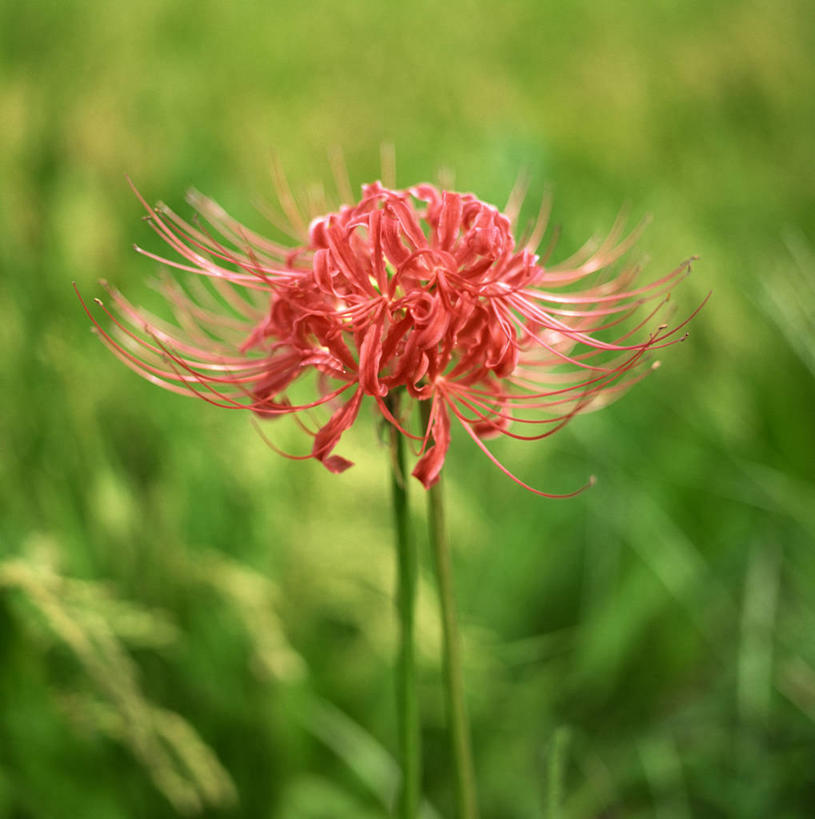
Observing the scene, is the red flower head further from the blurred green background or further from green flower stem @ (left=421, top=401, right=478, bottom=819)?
the blurred green background

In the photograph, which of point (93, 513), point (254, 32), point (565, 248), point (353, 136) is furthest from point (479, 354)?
point (254, 32)

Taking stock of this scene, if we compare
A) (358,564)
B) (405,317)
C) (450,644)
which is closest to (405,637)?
(450,644)

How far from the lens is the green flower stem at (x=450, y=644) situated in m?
0.75

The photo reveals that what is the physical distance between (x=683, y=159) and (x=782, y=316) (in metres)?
1.88

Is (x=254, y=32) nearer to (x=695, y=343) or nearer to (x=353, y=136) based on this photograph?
(x=353, y=136)

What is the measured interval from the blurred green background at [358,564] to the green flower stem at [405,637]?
0.15 metres

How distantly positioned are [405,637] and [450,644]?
1.6 inches

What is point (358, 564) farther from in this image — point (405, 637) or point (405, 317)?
point (405, 317)

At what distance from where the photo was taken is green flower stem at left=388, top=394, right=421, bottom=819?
2.40 ft

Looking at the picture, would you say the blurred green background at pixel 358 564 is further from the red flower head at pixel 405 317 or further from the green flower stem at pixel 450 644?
the red flower head at pixel 405 317

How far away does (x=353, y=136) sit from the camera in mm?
3021

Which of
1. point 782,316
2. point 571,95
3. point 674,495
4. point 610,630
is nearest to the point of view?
point 782,316

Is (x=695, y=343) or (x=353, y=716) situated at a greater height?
(x=695, y=343)

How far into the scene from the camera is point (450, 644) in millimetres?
758
